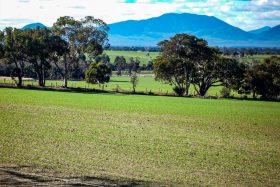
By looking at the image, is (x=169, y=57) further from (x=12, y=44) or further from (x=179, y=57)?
(x=12, y=44)

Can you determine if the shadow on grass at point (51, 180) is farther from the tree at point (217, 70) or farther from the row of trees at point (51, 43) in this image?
the tree at point (217, 70)

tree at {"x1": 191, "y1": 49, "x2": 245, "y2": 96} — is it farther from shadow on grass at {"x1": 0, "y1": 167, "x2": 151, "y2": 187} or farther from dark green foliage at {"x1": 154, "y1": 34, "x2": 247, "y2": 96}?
shadow on grass at {"x1": 0, "y1": 167, "x2": 151, "y2": 187}

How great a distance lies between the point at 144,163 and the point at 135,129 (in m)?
12.3

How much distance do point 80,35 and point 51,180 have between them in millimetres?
74358

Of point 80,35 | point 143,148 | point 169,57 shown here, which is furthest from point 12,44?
point 143,148

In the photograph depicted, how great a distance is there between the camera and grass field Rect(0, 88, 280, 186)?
1797cm

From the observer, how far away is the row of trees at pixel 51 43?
80.6 m

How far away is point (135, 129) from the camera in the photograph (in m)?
32.5

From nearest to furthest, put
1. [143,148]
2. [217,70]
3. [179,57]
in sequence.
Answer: [143,148]
[217,70]
[179,57]

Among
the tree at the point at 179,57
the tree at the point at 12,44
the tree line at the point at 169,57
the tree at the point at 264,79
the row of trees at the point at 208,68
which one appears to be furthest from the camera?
the tree at the point at 179,57

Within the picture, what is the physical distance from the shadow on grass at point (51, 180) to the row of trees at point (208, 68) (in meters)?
70.4

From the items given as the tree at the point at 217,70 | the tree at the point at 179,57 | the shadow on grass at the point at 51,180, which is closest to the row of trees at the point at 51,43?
the tree at the point at 179,57

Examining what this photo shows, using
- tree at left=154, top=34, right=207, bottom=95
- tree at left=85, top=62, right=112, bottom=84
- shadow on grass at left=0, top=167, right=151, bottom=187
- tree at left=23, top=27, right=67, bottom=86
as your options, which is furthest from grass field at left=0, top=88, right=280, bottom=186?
tree at left=85, top=62, right=112, bottom=84

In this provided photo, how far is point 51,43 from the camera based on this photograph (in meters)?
82.5
